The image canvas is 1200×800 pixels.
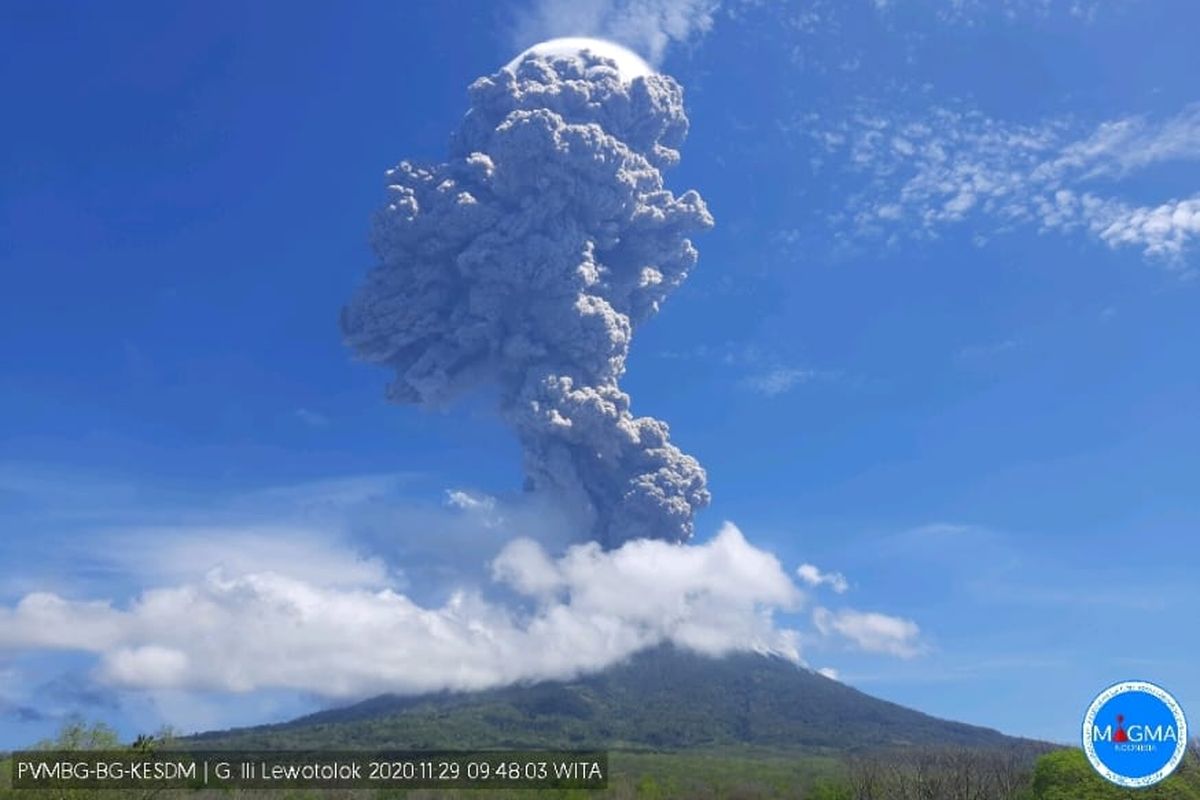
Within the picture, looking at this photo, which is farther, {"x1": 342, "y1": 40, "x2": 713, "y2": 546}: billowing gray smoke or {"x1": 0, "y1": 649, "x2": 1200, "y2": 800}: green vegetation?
{"x1": 342, "y1": 40, "x2": 713, "y2": 546}: billowing gray smoke

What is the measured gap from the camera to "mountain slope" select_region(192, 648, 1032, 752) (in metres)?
129

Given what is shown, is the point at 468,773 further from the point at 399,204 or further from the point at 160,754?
the point at 399,204

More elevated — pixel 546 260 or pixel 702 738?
pixel 546 260

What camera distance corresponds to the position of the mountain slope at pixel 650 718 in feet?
422

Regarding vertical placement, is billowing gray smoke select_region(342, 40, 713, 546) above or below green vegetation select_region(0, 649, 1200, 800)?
above

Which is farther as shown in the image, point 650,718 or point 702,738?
point 650,718

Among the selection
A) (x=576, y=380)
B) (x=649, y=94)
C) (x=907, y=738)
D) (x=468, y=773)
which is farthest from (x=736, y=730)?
(x=649, y=94)

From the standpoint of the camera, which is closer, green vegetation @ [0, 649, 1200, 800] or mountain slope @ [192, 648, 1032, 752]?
green vegetation @ [0, 649, 1200, 800]

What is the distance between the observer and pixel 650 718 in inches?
5571

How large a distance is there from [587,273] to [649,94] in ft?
84.9

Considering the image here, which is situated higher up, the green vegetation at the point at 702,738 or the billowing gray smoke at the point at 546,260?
the billowing gray smoke at the point at 546,260

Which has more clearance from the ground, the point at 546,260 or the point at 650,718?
the point at 546,260

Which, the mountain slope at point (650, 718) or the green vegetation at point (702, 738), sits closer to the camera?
the green vegetation at point (702, 738)

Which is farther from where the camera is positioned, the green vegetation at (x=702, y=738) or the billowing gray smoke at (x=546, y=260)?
the billowing gray smoke at (x=546, y=260)
